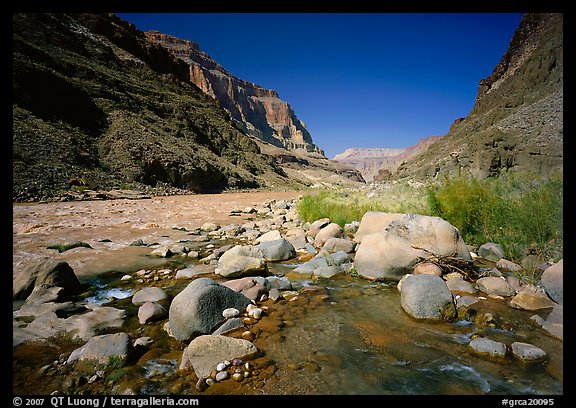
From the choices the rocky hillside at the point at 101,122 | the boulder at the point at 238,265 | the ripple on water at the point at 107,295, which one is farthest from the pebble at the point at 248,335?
the rocky hillside at the point at 101,122

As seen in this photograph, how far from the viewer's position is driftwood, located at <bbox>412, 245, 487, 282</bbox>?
4.71m

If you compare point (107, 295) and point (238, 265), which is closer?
point (107, 295)

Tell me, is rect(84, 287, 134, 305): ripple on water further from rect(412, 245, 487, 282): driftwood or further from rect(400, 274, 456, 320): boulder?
rect(412, 245, 487, 282): driftwood

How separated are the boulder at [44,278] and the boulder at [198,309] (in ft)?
7.40

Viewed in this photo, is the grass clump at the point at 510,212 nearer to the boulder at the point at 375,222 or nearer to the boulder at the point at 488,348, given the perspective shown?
the boulder at the point at 375,222

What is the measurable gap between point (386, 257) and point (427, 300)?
1449mm

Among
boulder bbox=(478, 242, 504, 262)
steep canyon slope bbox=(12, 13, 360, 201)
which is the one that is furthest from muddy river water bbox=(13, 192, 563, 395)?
steep canyon slope bbox=(12, 13, 360, 201)

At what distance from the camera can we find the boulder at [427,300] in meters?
3.56

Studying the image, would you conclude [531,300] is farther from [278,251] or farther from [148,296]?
[148,296]

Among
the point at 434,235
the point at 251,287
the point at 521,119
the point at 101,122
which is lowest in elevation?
the point at 251,287

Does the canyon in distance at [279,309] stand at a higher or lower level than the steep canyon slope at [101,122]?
lower

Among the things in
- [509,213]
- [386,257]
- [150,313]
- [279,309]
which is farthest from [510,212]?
[150,313]

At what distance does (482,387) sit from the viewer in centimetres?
240

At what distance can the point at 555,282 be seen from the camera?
3.62 m
